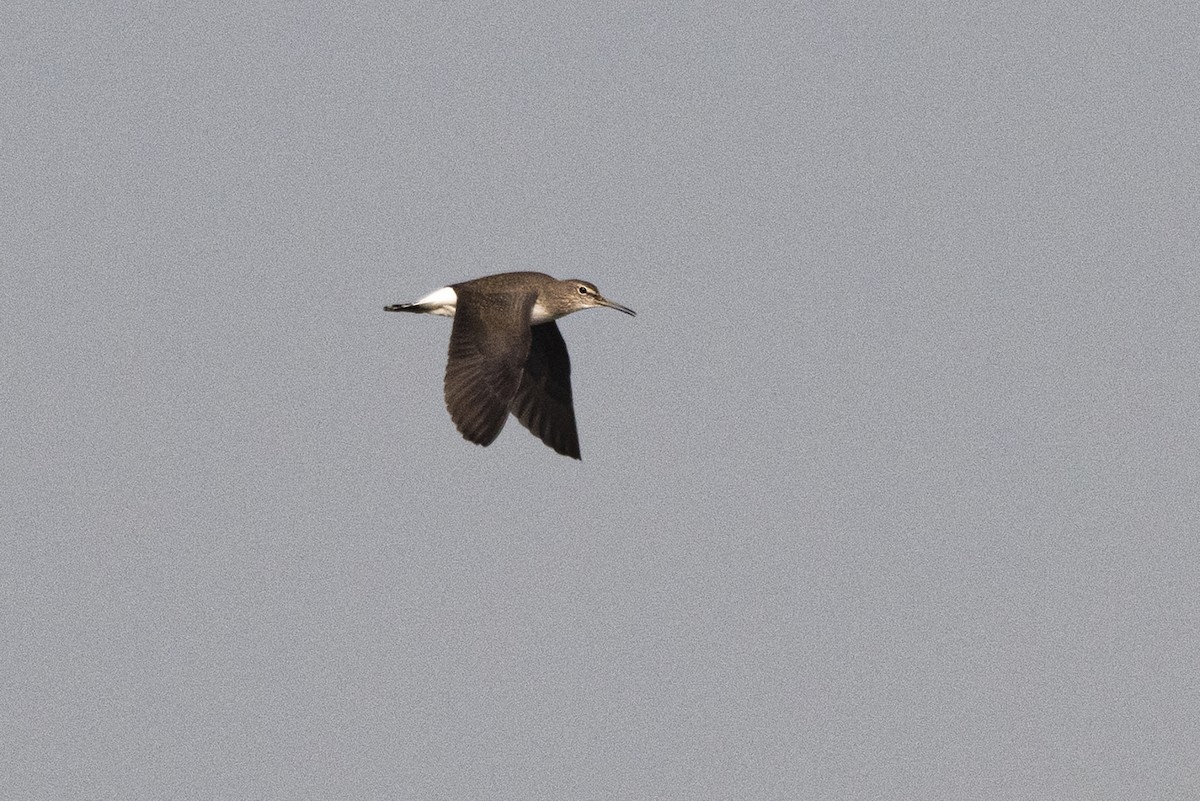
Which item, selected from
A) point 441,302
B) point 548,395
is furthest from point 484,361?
point 548,395

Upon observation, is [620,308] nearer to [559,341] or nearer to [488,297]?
[559,341]

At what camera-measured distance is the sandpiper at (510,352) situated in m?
24.2

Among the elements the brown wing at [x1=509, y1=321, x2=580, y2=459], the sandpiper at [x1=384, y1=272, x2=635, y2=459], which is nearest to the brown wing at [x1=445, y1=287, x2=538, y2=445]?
the sandpiper at [x1=384, y1=272, x2=635, y2=459]

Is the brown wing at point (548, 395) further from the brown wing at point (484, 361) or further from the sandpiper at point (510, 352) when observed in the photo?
the brown wing at point (484, 361)

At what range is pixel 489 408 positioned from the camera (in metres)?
24.1

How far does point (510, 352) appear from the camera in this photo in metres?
25.0

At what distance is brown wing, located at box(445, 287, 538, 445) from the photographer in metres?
24.0

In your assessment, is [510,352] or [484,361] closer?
[484,361]

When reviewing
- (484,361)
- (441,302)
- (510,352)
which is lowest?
(484,361)

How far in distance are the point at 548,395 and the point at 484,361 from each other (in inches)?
156

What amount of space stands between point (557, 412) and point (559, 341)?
123 cm

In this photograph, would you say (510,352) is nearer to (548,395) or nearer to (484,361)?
(484,361)

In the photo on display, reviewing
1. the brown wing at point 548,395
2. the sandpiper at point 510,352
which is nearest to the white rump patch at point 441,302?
the sandpiper at point 510,352

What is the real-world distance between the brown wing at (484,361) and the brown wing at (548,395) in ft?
7.50
